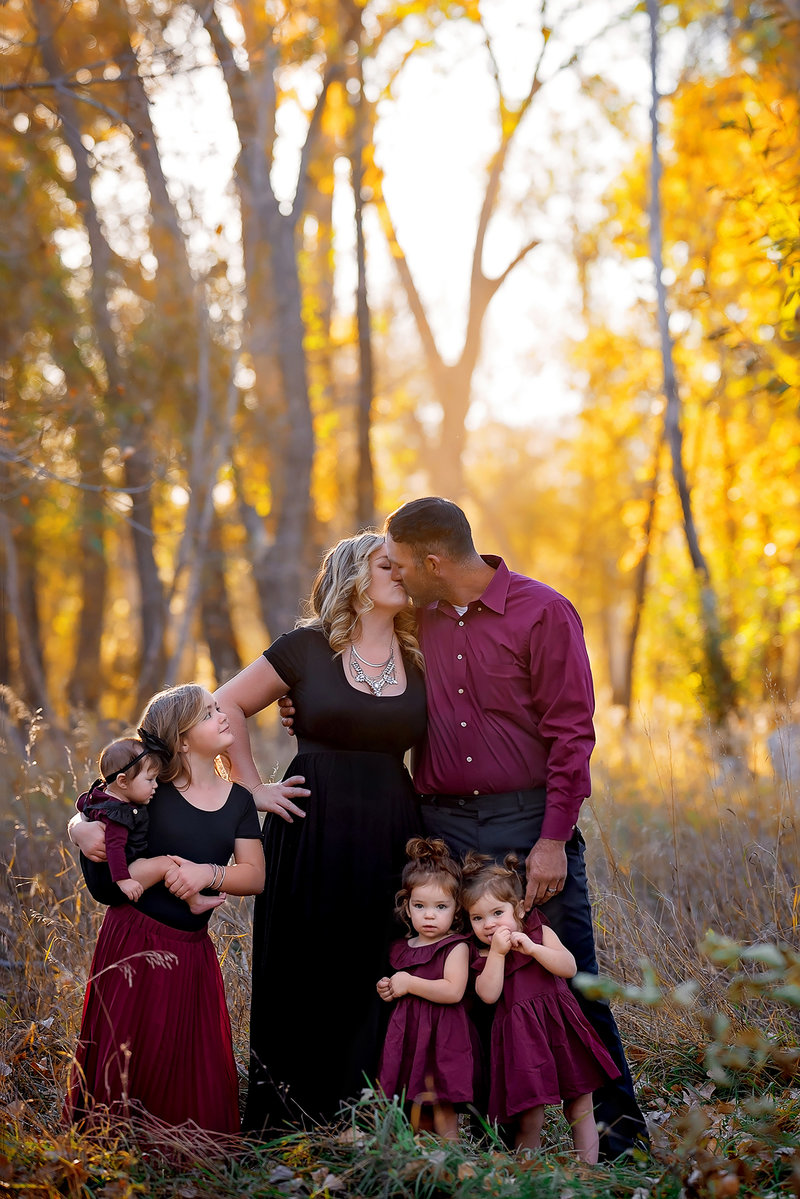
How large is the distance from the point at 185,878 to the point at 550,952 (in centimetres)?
121

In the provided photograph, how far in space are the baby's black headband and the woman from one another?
389mm

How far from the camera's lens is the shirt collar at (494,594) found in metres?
4.05

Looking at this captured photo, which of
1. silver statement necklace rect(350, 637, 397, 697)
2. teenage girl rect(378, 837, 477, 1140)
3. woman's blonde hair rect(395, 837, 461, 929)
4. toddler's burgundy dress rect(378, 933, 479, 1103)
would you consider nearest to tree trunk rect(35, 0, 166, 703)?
silver statement necklace rect(350, 637, 397, 697)

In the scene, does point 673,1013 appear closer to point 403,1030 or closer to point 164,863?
point 403,1030

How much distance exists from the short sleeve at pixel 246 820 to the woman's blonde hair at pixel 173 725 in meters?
0.20

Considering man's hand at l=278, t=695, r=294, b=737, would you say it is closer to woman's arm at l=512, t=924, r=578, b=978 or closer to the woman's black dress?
the woman's black dress

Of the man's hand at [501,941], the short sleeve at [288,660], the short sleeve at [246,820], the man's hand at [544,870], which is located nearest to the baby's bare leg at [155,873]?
the short sleeve at [246,820]

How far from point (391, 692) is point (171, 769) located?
0.82 meters

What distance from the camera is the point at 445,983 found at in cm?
362

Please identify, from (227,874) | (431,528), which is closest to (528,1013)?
(227,874)

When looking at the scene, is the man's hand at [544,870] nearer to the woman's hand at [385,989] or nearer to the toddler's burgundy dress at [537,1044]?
the toddler's burgundy dress at [537,1044]

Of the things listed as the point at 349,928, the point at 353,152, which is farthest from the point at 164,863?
the point at 353,152

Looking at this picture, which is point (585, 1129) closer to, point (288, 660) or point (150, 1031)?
point (150, 1031)

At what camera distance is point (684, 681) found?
13148mm
